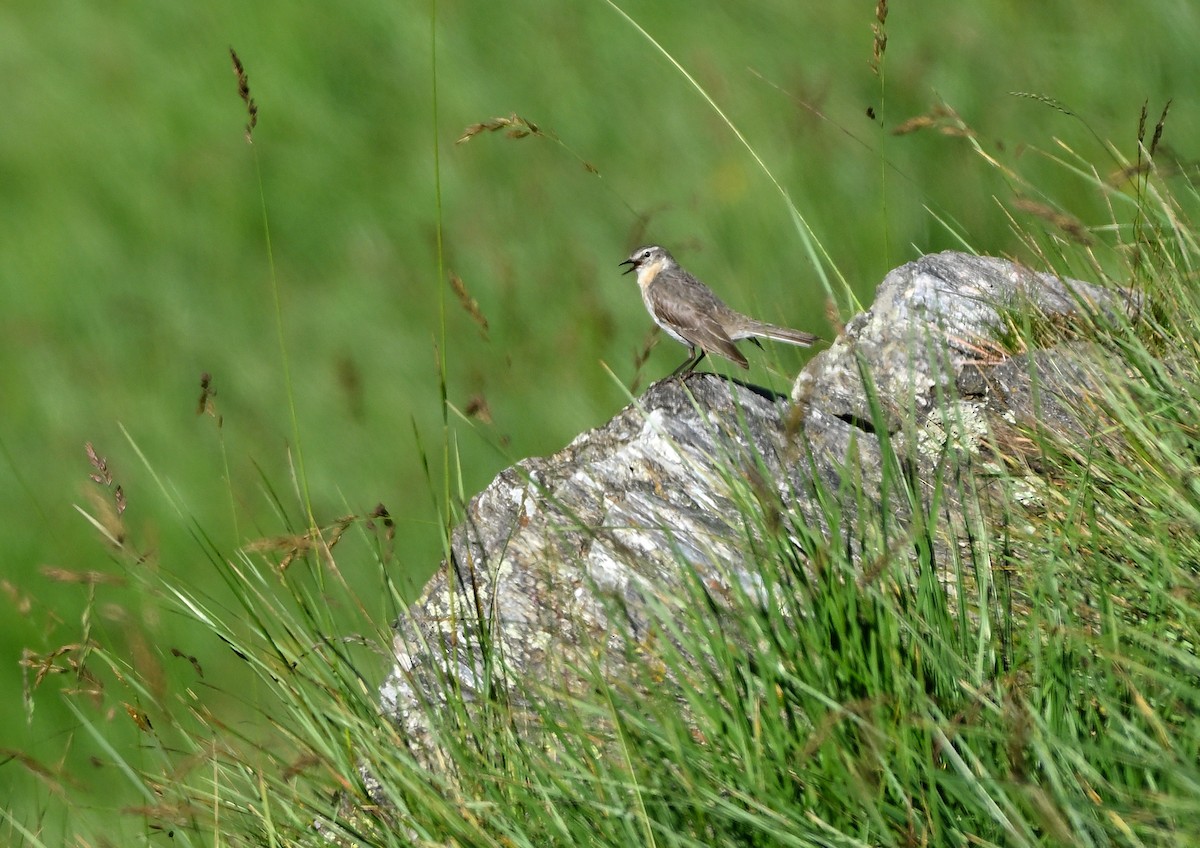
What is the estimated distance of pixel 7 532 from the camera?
6.51 meters

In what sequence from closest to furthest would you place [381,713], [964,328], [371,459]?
[381,713], [964,328], [371,459]

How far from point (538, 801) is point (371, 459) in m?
4.07

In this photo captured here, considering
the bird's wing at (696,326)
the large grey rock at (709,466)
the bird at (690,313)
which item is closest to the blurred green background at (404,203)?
the bird at (690,313)

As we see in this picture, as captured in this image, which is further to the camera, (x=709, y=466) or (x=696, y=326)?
(x=696, y=326)

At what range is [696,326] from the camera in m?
5.86

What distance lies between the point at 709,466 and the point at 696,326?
238 cm

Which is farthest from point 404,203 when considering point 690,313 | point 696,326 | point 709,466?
point 709,466

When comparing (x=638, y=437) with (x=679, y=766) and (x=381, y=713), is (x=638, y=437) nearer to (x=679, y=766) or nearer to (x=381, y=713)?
(x=381, y=713)

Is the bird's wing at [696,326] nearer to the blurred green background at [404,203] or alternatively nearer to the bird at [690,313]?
the bird at [690,313]

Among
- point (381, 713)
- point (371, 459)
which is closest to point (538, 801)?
point (381, 713)

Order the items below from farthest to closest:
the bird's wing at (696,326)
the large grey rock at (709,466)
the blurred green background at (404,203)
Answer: the blurred green background at (404,203) < the bird's wing at (696,326) < the large grey rock at (709,466)

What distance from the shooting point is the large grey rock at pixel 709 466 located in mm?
3123

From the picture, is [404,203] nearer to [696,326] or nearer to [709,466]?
[696,326]

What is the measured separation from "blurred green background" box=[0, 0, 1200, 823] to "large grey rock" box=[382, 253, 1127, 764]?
5.06 feet
